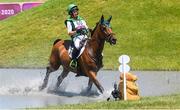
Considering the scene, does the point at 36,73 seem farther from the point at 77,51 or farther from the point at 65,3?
the point at 65,3

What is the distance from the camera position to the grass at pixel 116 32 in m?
30.8

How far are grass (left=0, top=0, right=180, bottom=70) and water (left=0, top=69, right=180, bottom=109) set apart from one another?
352cm

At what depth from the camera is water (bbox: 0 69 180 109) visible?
1825cm

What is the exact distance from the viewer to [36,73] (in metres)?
26.3

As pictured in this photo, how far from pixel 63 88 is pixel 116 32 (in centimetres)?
1351

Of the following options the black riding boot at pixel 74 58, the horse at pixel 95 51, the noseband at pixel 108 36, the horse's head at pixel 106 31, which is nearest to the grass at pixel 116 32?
the black riding boot at pixel 74 58

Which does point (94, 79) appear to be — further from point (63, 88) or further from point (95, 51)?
point (63, 88)

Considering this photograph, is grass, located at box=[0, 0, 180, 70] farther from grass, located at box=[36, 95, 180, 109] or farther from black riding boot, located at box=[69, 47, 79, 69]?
grass, located at box=[36, 95, 180, 109]

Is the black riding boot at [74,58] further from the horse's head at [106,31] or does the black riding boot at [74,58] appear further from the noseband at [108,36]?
the noseband at [108,36]

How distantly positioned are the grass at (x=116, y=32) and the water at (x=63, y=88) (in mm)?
3521

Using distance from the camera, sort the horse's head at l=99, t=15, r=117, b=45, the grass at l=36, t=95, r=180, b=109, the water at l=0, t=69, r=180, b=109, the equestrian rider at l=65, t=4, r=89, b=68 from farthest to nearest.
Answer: the equestrian rider at l=65, t=4, r=89, b=68, the horse's head at l=99, t=15, r=117, b=45, the water at l=0, t=69, r=180, b=109, the grass at l=36, t=95, r=180, b=109

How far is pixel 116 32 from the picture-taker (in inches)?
1364

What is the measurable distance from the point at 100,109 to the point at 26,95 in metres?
5.88

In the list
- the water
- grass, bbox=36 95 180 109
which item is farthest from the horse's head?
grass, bbox=36 95 180 109
